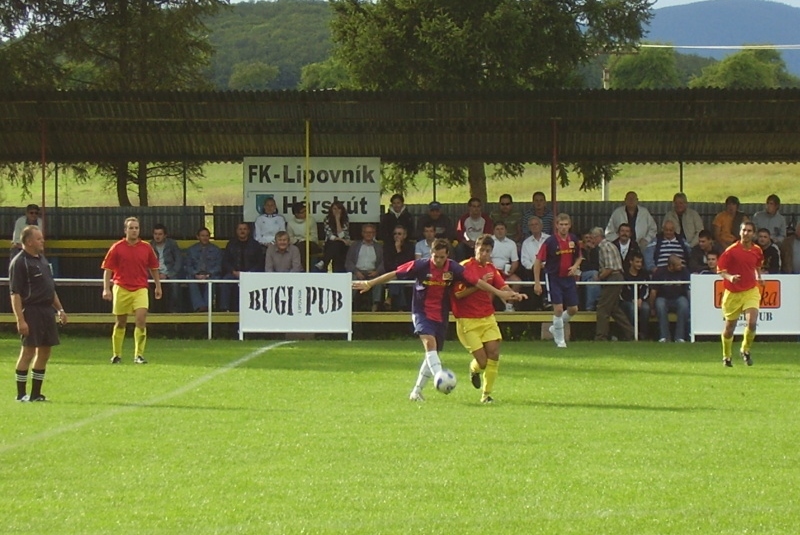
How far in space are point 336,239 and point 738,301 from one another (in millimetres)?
8408

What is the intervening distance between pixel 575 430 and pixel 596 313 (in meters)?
11.7

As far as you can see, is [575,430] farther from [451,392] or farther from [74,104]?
[74,104]

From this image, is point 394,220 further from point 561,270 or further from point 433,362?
point 433,362

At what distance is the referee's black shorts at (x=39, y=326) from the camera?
1348 centimetres

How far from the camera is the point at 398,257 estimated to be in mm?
23828

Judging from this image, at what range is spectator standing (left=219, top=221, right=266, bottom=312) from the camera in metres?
24.0

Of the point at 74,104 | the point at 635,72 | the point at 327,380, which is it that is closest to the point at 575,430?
the point at 327,380

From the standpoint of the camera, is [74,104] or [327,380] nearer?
[327,380]

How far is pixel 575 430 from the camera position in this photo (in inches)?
449

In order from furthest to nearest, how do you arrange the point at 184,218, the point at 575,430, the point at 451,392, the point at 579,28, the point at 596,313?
1. the point at 579,28
2. the point at 184,218
3. the point at 596,313
4. the point at 451,392
5. the point at 575,430

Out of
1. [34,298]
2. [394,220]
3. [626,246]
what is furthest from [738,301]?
[34,298]

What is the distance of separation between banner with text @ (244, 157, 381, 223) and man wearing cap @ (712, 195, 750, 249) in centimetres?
610

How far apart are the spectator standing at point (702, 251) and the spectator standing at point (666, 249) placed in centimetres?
26

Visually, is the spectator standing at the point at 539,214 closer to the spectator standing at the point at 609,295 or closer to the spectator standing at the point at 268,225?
the spectator standing at the point at 609,295
